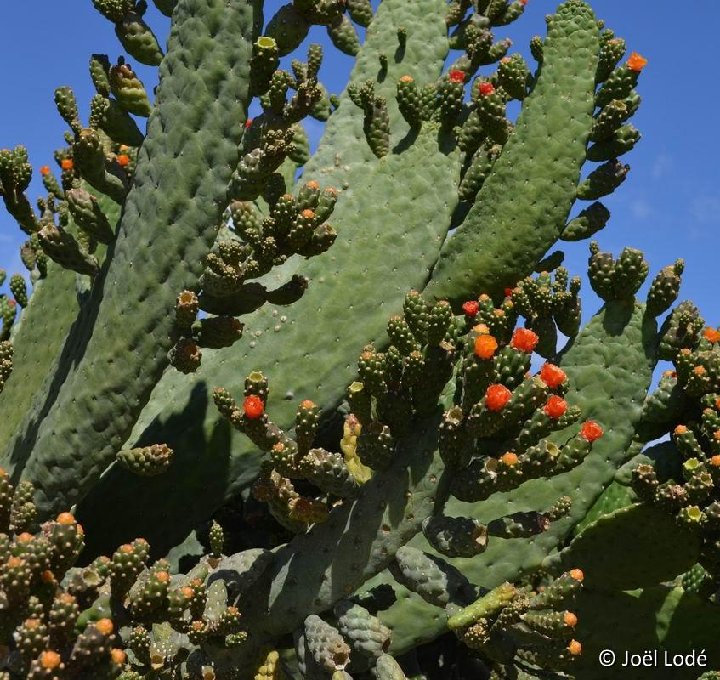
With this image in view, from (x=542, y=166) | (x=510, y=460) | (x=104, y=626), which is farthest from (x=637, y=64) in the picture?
(x=104, y=626)

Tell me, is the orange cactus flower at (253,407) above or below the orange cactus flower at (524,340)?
below

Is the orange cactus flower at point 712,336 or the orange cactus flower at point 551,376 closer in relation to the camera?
the orange cactus flower at point 551,376

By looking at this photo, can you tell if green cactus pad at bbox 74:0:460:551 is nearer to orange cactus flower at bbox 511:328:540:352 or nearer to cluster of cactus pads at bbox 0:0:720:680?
cluster of cactus pads at bbox 0:0:720:680

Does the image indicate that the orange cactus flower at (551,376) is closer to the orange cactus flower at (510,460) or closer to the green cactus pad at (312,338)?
the orange cactus flower at (510,460)

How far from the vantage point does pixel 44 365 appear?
5.29 metres

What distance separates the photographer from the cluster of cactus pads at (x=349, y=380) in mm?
3375

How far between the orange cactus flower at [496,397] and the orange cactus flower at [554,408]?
0.21 meters

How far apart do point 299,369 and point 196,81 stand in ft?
5.08

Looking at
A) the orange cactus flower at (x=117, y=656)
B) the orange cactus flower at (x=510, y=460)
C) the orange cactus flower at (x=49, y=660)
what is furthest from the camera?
the orange cactus flower at (x=510, y=460)

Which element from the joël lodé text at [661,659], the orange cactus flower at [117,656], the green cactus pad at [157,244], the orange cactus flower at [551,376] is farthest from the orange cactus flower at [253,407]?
the joël lodé text at [661,659]

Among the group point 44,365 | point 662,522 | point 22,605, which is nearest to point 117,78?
point 44,365

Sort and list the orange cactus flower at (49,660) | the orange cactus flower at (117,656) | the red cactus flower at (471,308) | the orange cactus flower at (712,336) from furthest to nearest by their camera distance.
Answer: the orange cactus flower at (712,336) < the red cactus flower at (471,308) < the orange cactus flower at (117,656) < the orange cactus flower at (49,660)

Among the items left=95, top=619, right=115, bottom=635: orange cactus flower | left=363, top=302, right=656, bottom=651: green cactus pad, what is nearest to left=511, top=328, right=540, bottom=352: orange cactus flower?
left=363, top=302, right=656, bottom=651: green cactus pad

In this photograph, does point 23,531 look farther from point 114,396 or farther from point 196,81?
point 196,81
